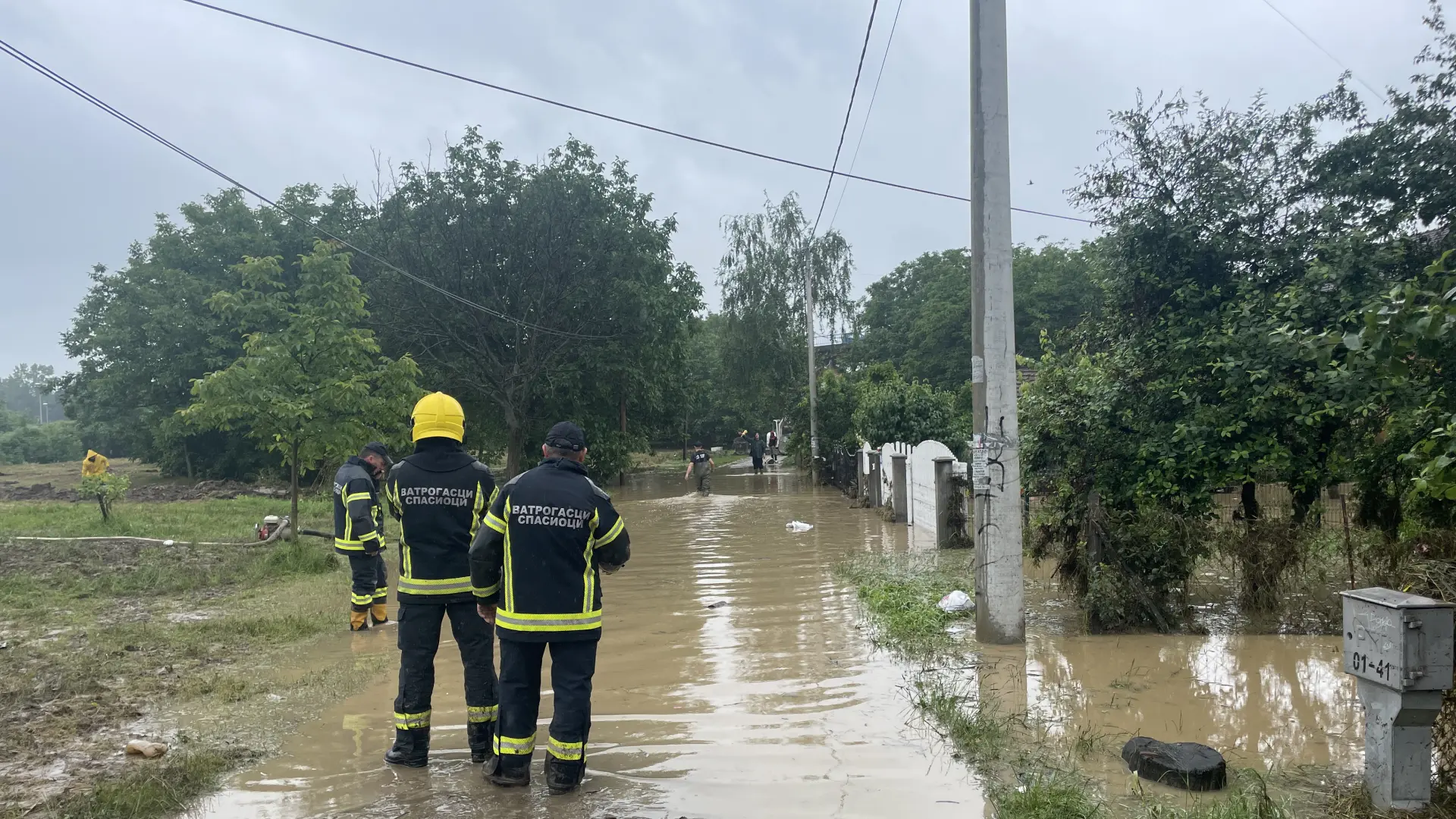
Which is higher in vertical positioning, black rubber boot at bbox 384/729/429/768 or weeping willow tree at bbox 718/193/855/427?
weeping willow tree at bbox 718/193/855/427

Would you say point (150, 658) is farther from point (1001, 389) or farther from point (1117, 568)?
point (1117, 568)

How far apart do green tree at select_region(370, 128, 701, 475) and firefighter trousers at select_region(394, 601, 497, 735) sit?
26867 millimetres

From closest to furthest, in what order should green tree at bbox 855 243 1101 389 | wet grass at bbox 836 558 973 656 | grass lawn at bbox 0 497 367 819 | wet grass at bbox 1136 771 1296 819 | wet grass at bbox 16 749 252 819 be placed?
1. wet grass at bbox 1136 771 1296 819
2. wet grass at bbox 16 749 252 819
3. grass lawn at bbox 0 497 367 819
4. wet grass at bbox 836 558 973 656
5. green tree at bbox 855 243 1101 389

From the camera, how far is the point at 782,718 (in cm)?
595

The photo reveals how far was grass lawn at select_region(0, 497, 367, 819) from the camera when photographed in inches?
194

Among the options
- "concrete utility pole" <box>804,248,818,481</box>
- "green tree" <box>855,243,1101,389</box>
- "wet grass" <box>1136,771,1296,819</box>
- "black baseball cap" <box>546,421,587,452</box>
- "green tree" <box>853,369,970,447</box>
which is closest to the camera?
"wet grass" <box>1136,771,1296,819</box>

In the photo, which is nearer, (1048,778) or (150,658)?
(1048,778)

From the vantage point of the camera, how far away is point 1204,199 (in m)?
9.29

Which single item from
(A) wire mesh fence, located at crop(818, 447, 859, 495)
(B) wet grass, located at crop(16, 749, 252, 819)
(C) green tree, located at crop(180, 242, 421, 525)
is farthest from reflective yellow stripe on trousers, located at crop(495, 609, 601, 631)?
(A) wire mesh fence, located at crop(818, 447, 859, 495)

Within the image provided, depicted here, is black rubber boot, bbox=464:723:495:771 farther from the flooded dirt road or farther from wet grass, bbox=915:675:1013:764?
wet grass, bbox=915:675:1013:764

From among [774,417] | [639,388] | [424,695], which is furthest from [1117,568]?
[774,417]

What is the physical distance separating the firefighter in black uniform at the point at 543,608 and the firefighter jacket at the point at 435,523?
17.4 inches

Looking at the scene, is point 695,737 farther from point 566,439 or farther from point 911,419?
point 911,419

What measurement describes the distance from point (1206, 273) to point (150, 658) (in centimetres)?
1001
